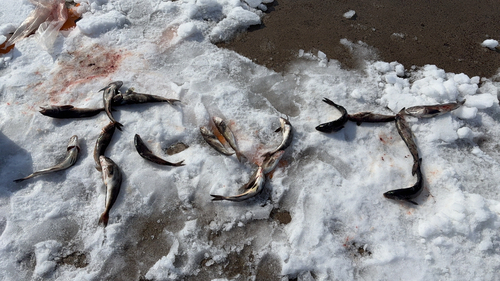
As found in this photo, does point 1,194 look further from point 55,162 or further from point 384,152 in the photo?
point 384,152

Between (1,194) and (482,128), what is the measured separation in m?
6.91

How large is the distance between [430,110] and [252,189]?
2.98m

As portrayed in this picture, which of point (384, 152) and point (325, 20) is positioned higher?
point (325, 20)

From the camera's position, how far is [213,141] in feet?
14.0

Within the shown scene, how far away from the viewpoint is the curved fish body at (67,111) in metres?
4.45

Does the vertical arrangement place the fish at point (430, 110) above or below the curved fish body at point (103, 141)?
above

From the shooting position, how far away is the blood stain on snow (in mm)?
4992

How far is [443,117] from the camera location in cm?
453

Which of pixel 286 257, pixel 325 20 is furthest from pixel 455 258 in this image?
pixel 325 20

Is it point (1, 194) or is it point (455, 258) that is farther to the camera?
point (1, 194)

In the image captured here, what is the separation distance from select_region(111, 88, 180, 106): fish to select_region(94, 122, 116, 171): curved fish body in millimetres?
447

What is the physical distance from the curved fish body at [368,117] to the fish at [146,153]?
2634 millimetres

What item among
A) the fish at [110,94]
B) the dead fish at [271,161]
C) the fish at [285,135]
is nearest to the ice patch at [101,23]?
the fish at [110,94]

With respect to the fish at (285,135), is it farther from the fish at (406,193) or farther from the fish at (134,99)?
the fish at (134,99)
